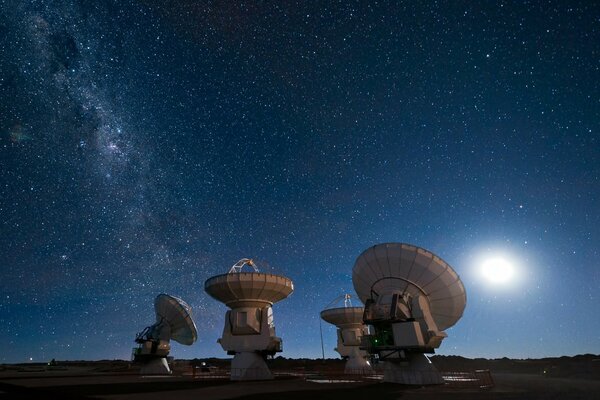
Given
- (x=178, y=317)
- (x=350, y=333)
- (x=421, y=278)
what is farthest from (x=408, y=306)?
(x=178, y=317)

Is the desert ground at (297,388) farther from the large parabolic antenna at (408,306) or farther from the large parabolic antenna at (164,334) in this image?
the large parabolic antenna at (164,334)

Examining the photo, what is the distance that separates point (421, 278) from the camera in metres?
24.2

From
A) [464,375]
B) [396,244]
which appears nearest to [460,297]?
[396,244]

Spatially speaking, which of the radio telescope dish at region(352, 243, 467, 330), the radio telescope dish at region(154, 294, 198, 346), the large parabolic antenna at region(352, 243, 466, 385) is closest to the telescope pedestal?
the radio telescope dish at region(154, 294, 198, 346)

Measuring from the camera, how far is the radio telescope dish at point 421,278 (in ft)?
78.9

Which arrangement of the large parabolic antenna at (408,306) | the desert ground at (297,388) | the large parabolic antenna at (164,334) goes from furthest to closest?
the large parabolic antenna at (164,334) → the large parabolic antenna at (408,306) → the desert ground at (297,388)

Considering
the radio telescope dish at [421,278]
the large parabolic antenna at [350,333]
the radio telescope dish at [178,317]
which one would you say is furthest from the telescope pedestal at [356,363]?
the radio telescope dish at [421,278]

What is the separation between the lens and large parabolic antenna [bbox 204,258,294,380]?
98.9 feet

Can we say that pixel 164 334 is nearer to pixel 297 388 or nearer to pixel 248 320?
pixel 248 320

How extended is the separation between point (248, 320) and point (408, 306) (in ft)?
42.2

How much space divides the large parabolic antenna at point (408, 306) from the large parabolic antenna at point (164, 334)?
23240 millimetres

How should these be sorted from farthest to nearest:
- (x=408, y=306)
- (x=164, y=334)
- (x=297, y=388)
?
1. (x=164, y=334)
2. (x=408, y=306)
3. (x=297, y=388)

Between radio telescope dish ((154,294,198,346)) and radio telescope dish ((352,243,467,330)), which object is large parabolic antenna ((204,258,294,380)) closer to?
radio telescope dish ((352,243,467,330))

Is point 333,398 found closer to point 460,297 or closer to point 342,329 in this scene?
point 460,297
